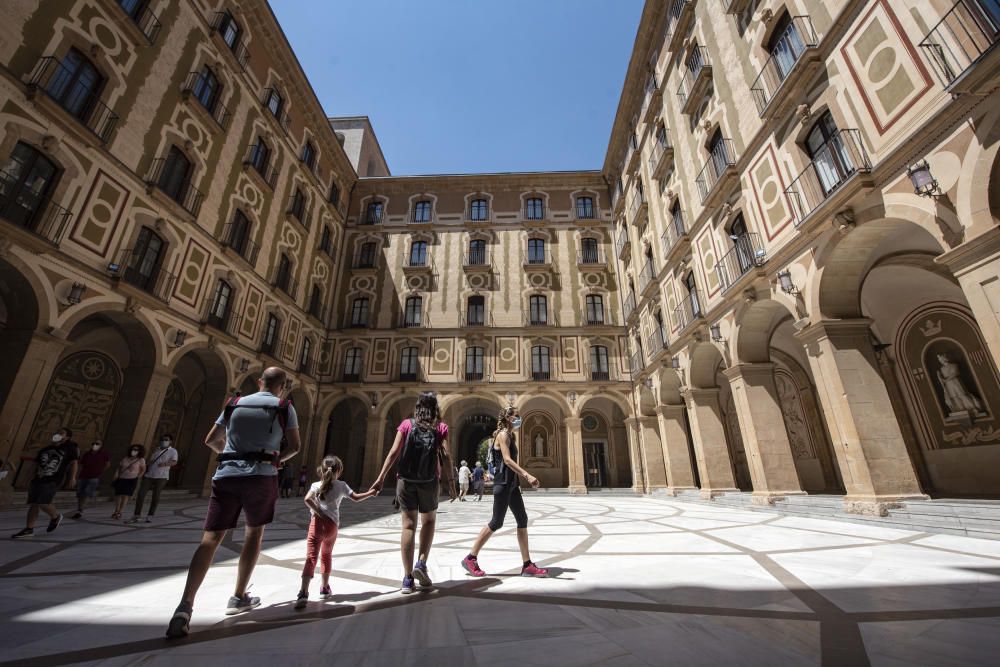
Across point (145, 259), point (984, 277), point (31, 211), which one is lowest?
point (984, 277)

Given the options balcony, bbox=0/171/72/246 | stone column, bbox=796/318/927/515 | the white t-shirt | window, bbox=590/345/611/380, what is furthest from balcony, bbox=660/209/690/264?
balcony, bbox=0/171/72/246

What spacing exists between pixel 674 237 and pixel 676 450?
7.66m

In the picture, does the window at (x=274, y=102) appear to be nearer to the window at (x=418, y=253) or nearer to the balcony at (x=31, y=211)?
the window at (x=418, y=253)

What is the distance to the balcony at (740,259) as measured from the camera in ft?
31.9

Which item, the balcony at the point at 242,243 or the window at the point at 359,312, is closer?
the balcony at the point at 242,243

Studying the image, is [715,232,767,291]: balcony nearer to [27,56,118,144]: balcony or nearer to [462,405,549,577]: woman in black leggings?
[462,405,549,577]: woman in black leggings

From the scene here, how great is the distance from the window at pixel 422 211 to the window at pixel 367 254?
9.76 feet

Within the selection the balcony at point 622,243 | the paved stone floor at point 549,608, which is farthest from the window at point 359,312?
the paved stone floor at point 549,608

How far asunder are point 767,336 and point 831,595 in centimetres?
921

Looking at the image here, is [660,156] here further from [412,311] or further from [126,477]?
[126,477]

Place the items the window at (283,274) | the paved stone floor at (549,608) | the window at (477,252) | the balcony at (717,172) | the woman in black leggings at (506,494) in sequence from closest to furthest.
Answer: the paved stone floor at (549,608), the woman in black leggings at (506,494), the balcony at (717,172), the window at (283,274), the window at (477,252)

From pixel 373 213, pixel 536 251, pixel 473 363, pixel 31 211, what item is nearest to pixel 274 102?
pixel 373 213

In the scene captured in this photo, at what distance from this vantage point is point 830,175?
26.6 ft

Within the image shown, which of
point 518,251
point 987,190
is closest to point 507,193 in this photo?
point 518,251
